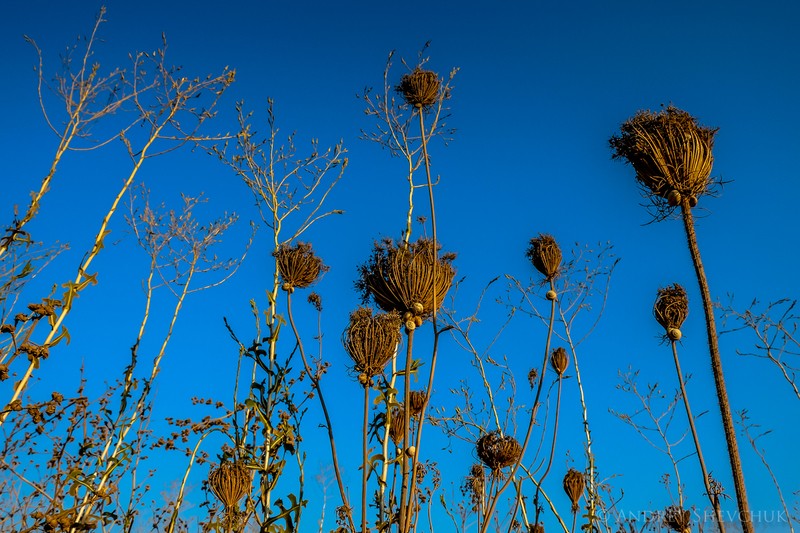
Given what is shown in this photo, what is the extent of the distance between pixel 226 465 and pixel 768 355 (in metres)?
4.69

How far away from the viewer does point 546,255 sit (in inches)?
190

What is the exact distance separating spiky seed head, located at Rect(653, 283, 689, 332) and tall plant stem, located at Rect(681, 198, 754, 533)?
1.02 m

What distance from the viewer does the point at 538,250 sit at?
4.91 m

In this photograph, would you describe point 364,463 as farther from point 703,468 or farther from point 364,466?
point 703,468

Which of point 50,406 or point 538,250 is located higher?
point 538,250

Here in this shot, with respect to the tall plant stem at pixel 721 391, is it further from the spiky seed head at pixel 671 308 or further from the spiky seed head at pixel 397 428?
the spiky seed head at pixel 397 428

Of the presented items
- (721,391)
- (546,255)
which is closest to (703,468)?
(721,391)

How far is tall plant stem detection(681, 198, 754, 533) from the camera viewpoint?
10.0 feet

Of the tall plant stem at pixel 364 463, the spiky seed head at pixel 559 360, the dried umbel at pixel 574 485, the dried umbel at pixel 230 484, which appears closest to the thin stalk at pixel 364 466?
the tall plant stem at pixel 364 463

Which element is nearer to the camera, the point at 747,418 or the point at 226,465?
the point at 226,465

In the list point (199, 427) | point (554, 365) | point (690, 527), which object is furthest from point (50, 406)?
point (690, 527)

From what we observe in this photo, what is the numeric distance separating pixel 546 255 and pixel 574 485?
2.70 meters

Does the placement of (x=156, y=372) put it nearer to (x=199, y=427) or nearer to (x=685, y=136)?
(x=199, y=427)

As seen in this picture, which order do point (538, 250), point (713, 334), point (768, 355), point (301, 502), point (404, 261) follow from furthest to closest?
point (768, 355) < point (538, 250) < point (404, 261) < point (713, 334) < point (301, 502)
